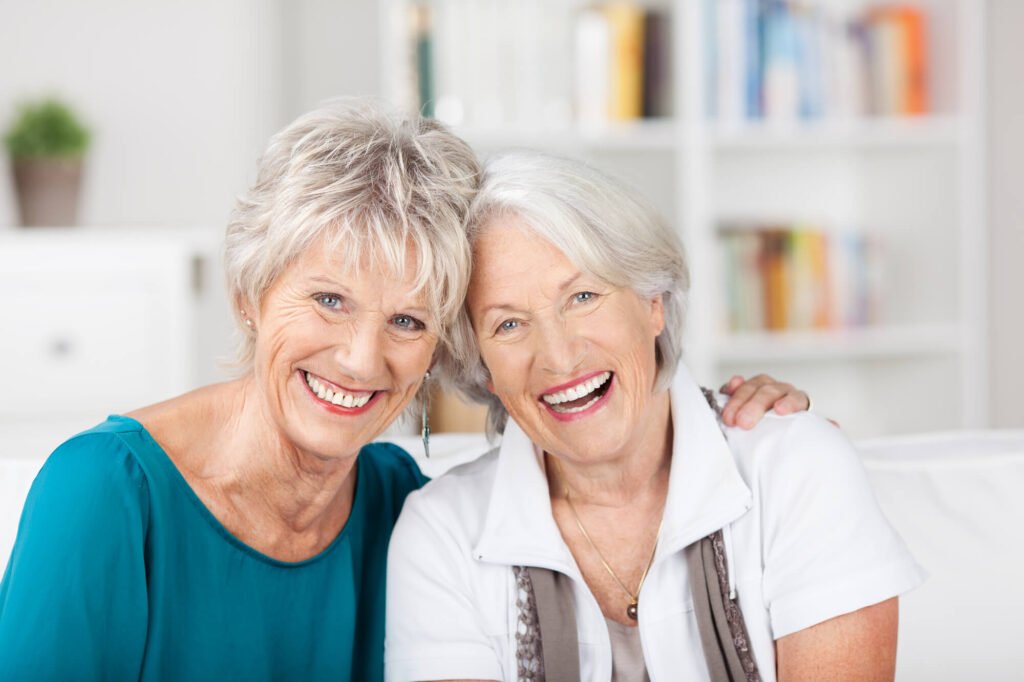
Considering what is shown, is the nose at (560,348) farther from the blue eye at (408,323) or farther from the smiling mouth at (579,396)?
the blue eye at (408,323)

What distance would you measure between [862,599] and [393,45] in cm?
239

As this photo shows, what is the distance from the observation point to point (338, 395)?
4.66 ft

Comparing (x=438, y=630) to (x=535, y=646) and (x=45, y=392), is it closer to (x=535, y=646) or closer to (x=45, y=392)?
(x=535, y=646)

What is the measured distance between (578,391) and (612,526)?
0.21m

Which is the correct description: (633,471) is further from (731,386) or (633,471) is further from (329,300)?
(329,300)

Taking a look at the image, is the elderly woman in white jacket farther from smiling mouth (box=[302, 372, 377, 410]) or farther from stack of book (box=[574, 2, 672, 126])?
stack of book (box=[574, 2, 672, 126])

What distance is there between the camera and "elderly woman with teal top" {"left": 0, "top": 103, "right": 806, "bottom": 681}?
128 cm

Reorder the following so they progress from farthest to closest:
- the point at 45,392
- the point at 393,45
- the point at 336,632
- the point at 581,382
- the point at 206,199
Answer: the point at 206,199 < the point at 393,45 < the point at 45,392 < the point at 336,632 < the point at 581,382

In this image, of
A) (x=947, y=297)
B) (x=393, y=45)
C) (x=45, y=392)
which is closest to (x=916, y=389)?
(x=947, y=297)

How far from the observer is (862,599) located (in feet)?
4.22

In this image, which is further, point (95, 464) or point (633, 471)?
point (633, 471)

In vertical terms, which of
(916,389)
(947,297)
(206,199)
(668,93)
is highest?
(668,93)

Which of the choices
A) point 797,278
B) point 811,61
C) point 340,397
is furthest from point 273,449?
point 811,61

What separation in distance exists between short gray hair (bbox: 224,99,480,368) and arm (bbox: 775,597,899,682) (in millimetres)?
555
